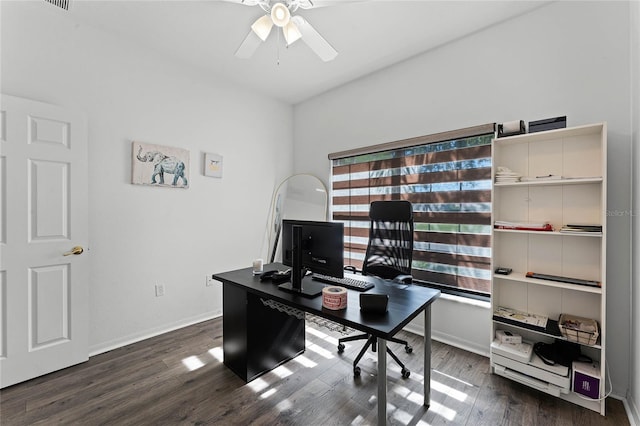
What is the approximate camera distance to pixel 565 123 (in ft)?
6.30

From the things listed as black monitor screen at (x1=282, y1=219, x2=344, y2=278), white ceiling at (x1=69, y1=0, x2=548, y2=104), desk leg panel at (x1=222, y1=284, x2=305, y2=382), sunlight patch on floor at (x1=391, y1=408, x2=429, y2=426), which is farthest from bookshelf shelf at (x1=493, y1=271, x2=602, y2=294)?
white ceiling at (x1=69, y1=0, x2=548, y2=104)

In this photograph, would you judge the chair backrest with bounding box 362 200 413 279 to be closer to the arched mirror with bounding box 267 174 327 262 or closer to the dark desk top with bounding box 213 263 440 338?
the dark desk top with bounding box 213 263 440 338

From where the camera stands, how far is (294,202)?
156 inches

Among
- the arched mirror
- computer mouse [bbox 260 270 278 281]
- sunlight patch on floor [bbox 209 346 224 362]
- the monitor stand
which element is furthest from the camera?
the arched mirror

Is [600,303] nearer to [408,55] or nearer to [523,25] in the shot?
[523,25]

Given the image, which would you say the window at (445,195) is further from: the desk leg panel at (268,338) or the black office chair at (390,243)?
the desk leg panel at (268,338)

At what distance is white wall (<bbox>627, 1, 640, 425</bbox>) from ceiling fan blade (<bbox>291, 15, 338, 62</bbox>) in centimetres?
194

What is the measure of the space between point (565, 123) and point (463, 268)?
1.39m

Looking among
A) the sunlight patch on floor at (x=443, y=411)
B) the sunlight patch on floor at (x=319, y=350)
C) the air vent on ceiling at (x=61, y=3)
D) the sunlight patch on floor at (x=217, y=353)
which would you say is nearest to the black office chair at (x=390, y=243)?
the sunlight patch on floor at (x=319, y=350)

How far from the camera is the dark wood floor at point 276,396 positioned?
1699 millimetres

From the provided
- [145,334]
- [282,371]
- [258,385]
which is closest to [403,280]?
[282,371]

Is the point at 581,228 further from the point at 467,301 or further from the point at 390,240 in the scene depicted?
the point at 390,240

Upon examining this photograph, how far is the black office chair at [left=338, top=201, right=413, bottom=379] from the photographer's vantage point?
2461 mm

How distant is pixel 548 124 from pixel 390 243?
58.2 inches
